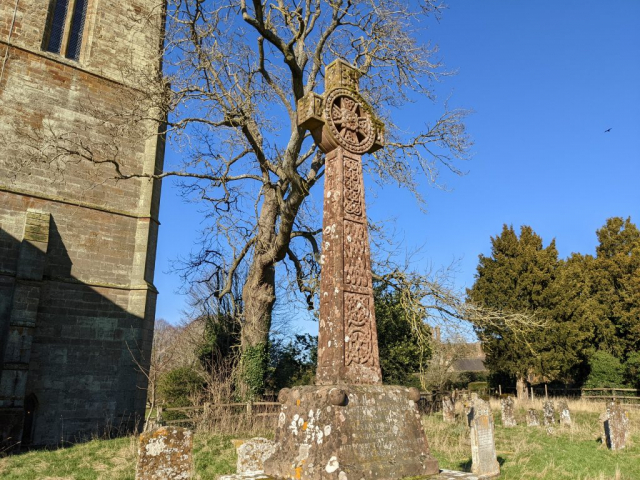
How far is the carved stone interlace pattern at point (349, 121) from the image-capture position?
4879mm

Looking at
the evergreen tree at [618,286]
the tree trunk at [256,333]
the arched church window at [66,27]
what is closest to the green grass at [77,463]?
the tree trunk at [256,333]

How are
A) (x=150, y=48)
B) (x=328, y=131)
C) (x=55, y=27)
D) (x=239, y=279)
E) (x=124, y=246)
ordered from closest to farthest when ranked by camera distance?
(x=328, y=131)
(x=124, y=246)
(x=55, y=27)
(x=150, y=48)
(x=239, y=279)

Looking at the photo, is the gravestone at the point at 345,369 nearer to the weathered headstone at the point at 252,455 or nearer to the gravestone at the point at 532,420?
the weathered headstone at the point at 252,455

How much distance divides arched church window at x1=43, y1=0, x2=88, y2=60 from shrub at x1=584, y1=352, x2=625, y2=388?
2576cm

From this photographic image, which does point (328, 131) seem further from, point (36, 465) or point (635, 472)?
point (36, 465)

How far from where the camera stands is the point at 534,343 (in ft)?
70.3

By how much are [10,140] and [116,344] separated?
6.54 m

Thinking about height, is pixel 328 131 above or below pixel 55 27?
below

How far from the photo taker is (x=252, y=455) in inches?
237

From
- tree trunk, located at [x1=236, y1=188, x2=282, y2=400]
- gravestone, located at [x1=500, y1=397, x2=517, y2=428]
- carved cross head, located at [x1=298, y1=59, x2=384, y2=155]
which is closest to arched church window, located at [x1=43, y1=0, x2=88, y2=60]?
tree trunk, located at [x1=236, y1=188, x2=282, y2=400]

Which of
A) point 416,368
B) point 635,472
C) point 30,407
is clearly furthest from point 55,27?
point 635,472

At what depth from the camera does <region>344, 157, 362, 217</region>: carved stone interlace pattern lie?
4695 millimetres

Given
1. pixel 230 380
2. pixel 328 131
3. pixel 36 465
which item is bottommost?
pixel 36 465

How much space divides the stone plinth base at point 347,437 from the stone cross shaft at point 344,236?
0.91ft
